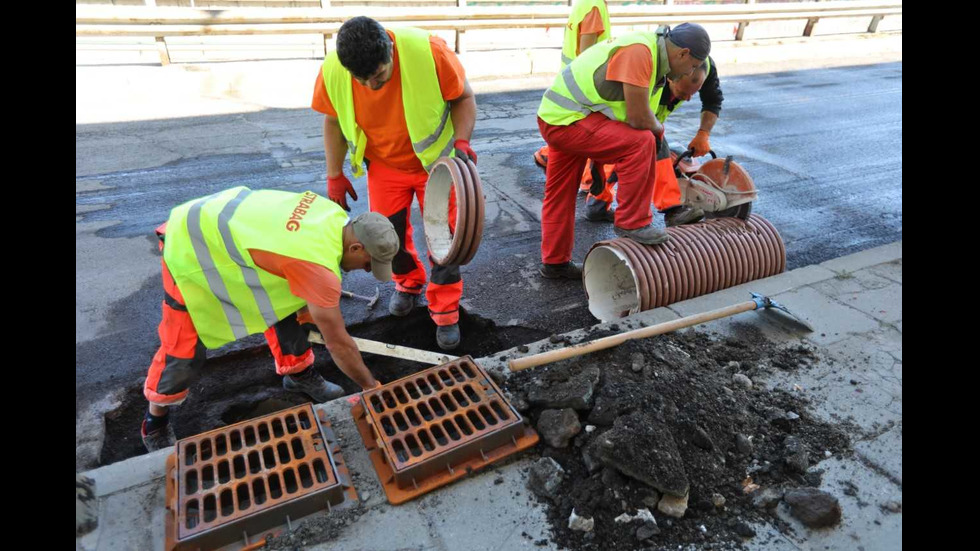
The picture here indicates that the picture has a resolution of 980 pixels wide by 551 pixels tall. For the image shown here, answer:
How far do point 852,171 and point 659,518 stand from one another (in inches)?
247

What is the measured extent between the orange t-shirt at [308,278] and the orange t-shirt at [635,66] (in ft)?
7.22

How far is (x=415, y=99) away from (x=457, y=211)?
775 millimetres

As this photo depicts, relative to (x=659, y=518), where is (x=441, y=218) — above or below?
above

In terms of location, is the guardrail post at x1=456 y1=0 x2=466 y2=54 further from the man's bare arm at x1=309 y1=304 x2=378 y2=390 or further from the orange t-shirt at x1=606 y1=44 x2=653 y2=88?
the man's bare arm at x1=309 y1=304 x2=378 y2=390

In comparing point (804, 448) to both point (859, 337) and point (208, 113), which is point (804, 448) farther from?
point (208, 113)

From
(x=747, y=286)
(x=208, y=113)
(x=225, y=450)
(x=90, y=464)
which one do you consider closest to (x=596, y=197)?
(x=747, y=286)

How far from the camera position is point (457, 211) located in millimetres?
2941

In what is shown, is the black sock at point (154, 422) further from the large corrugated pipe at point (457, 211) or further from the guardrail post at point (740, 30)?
the guardrail post at point (740, 30)

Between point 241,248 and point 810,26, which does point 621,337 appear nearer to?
point 241,248

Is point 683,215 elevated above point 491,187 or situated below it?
below

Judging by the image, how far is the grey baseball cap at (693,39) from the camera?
138 inches

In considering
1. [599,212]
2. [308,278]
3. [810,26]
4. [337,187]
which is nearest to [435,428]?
[308,278]

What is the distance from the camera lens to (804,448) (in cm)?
257

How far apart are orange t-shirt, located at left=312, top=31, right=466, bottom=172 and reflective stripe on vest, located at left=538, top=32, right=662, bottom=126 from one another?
2.64ft
